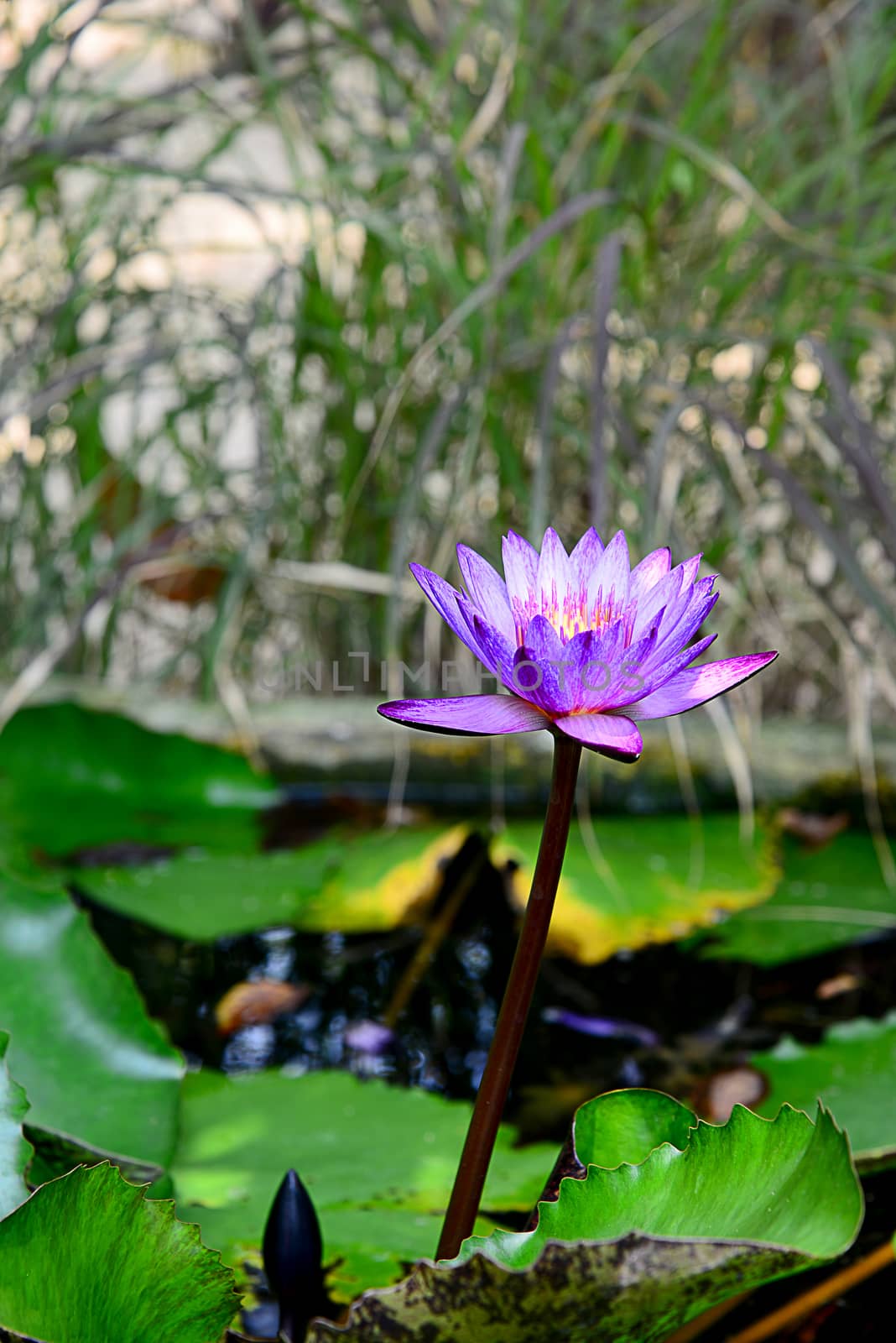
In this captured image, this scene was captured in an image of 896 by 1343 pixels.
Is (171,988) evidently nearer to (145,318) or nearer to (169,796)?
(169,796)

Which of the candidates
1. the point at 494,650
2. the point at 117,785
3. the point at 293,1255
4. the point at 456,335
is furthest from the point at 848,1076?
the point at 456,335

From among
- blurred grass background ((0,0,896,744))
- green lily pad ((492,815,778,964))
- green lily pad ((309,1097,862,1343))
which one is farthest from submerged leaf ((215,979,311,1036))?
green lily pad ((309,1097,862,1343))

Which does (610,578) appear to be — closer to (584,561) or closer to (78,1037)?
(584,561)

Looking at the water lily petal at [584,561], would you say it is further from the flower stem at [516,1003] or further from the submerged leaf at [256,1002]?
the submerged leaf at [256,1002]

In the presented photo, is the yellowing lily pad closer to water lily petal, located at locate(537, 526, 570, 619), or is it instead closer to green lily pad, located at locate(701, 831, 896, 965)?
green lily pad, located at locate(701, 831, 896, 965)

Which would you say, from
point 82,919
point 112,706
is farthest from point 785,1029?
point 112,706

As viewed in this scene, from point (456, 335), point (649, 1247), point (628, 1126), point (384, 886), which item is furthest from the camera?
point (456, 335)
